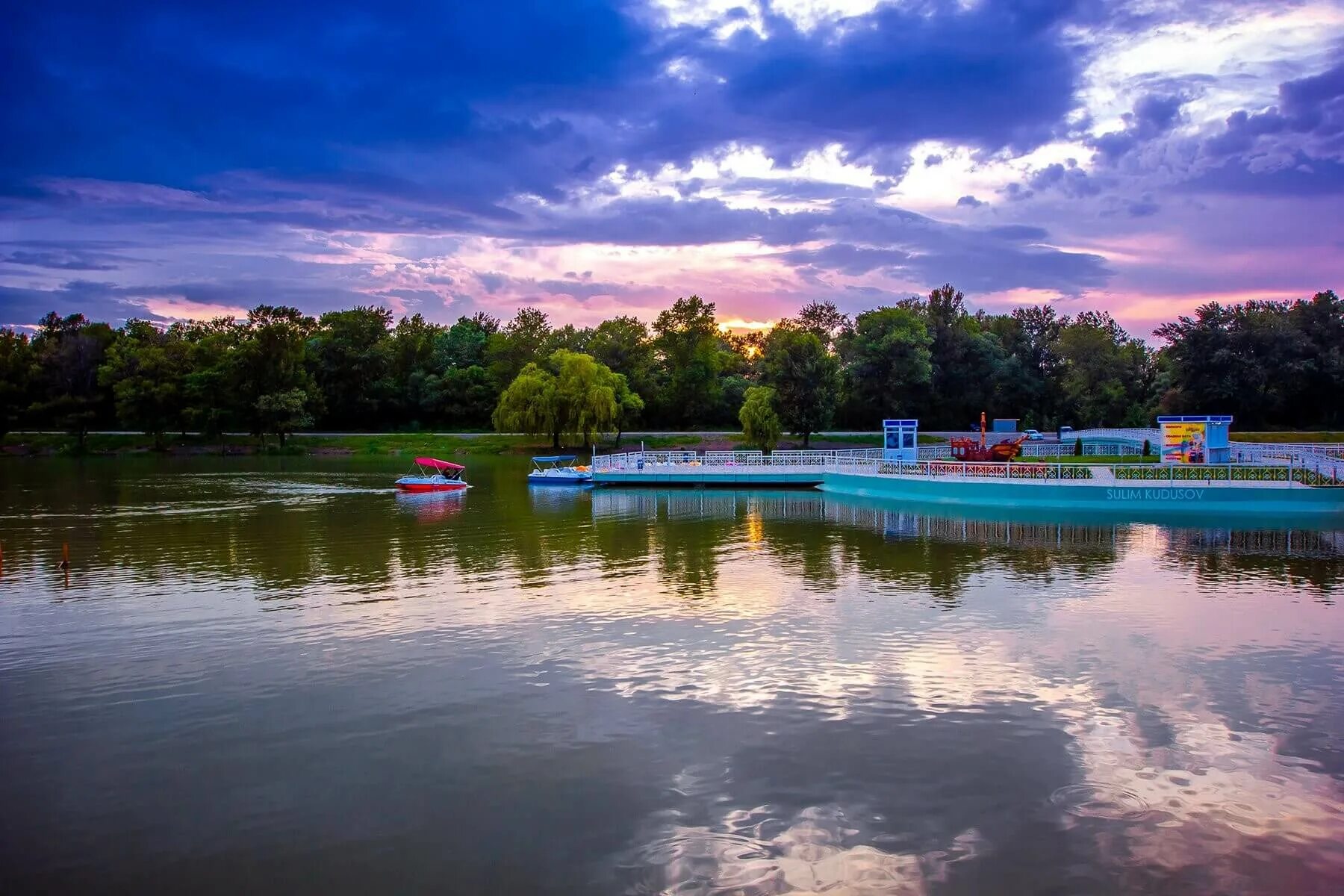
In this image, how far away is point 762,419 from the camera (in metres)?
64.9

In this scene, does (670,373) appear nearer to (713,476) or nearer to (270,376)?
(270,376)

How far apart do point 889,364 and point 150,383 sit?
212 feet

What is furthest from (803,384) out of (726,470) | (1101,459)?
A: (1101,459)

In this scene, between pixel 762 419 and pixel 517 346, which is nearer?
pixel 762 419

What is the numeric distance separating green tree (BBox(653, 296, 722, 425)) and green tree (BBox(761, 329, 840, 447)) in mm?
25190

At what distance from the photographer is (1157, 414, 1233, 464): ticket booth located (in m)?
37.3

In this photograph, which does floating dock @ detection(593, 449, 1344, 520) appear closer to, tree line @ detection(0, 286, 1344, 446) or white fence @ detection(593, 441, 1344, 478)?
white fence @ detection(593, 441, 1344, 478)

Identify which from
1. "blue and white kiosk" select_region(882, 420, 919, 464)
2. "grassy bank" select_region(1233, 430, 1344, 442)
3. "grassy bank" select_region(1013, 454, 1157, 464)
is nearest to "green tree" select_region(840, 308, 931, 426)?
"grassy bank" select_region(1233, 430, 1344, 442)

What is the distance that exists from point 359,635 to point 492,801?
6.96m

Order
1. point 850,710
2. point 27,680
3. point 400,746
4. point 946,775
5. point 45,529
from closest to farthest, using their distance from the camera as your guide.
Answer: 1. point 946,775
2. point 400,746
3. point 850,710
4. point 27,680
5. point 45,529

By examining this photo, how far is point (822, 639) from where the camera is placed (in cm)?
1416

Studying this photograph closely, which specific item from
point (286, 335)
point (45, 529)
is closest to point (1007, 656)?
point (45, 529)

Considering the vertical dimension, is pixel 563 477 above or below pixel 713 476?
below

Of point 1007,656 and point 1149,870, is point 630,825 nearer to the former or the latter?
point 1149,870
